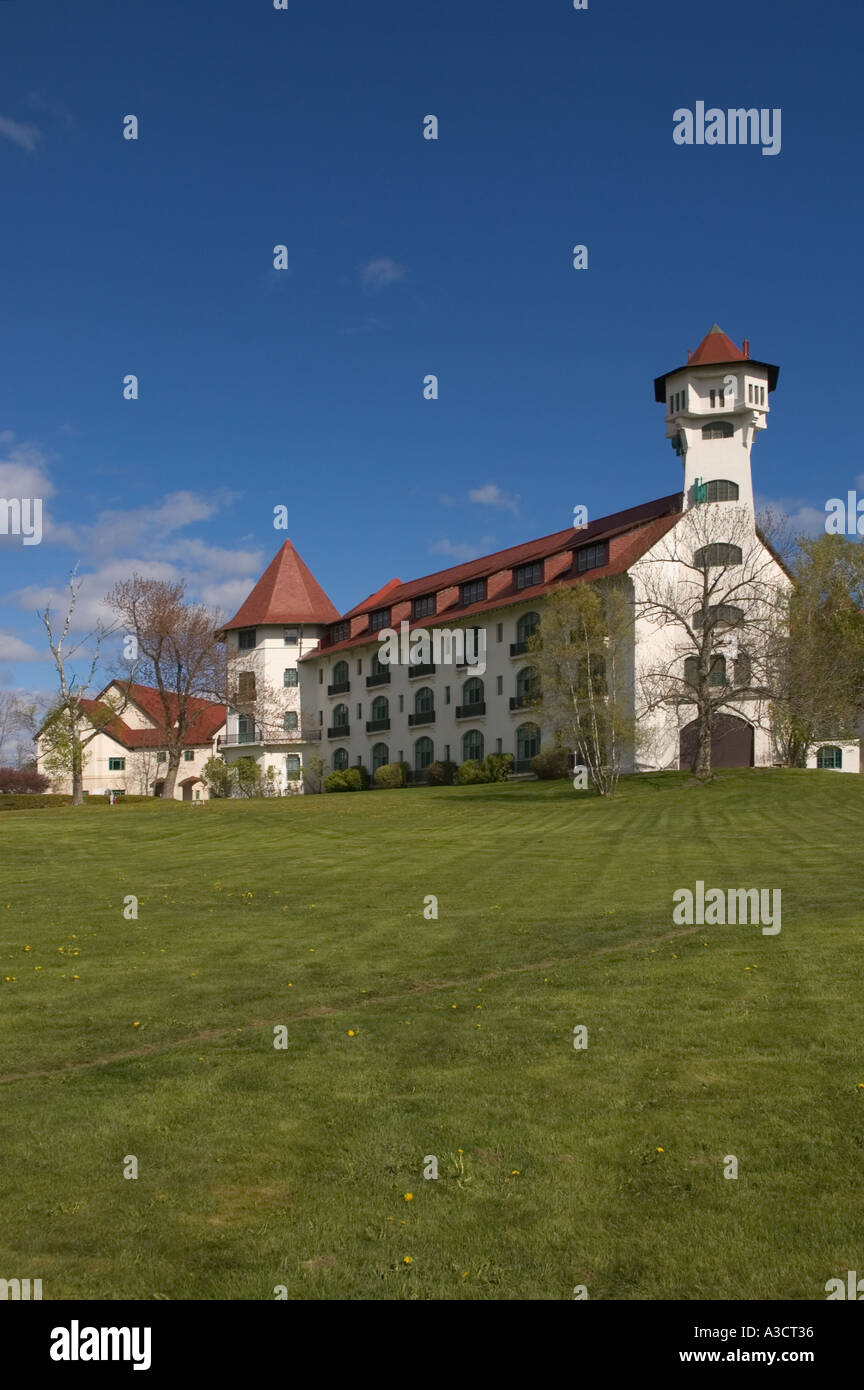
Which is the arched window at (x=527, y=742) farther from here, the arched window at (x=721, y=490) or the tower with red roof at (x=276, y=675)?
the tower with red roof at (x=276, y=675)

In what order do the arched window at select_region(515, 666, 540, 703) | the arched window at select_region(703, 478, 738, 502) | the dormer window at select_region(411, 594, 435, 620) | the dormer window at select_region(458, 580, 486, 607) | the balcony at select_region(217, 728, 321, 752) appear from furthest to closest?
the balcony at select_region(217, 728, 321, 752), the dormer window at select_region(411, 594, 435, 620), the dormer window at select_region(458, 580, 486, 607), the arched window at select_region(515, 666, 540, 703), the arched window at select_region(703, 478, 738, 502)

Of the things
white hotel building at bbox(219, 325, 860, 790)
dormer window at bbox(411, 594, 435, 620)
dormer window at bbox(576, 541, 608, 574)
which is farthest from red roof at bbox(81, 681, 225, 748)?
dormer window at bbox(576, 541, 608, 574)

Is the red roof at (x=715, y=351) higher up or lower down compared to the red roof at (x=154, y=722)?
higher up

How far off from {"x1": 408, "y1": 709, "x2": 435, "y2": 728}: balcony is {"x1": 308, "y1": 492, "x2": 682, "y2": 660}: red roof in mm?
5826

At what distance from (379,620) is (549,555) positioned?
17110 millimetres

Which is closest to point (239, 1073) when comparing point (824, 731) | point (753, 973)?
point (753, 973)

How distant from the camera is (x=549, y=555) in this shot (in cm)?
6141

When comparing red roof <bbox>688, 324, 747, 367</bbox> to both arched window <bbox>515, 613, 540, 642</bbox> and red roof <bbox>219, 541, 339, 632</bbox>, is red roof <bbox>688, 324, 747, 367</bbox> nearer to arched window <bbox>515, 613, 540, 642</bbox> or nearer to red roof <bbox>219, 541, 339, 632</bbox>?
arched window <bbox>515, 613, 540, 642</bbox>

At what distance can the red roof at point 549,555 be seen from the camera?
Answer: 184 ft

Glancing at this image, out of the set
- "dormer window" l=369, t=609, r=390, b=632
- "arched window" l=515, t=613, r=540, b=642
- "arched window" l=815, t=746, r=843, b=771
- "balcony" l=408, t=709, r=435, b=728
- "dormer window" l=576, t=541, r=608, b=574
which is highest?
"dormer window" l=576, t=541, r=608, b=574

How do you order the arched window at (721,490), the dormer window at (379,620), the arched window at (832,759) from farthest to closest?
1. the dormer window at (379,620)
2. the arched window at (832,759)
3. the arched window at (721,490)

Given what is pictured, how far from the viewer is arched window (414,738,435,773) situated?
6819cm

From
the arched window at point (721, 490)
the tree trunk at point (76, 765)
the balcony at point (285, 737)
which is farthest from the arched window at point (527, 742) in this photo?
the tree trunk at point (76, 765)

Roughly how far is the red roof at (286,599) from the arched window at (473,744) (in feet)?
69.1
